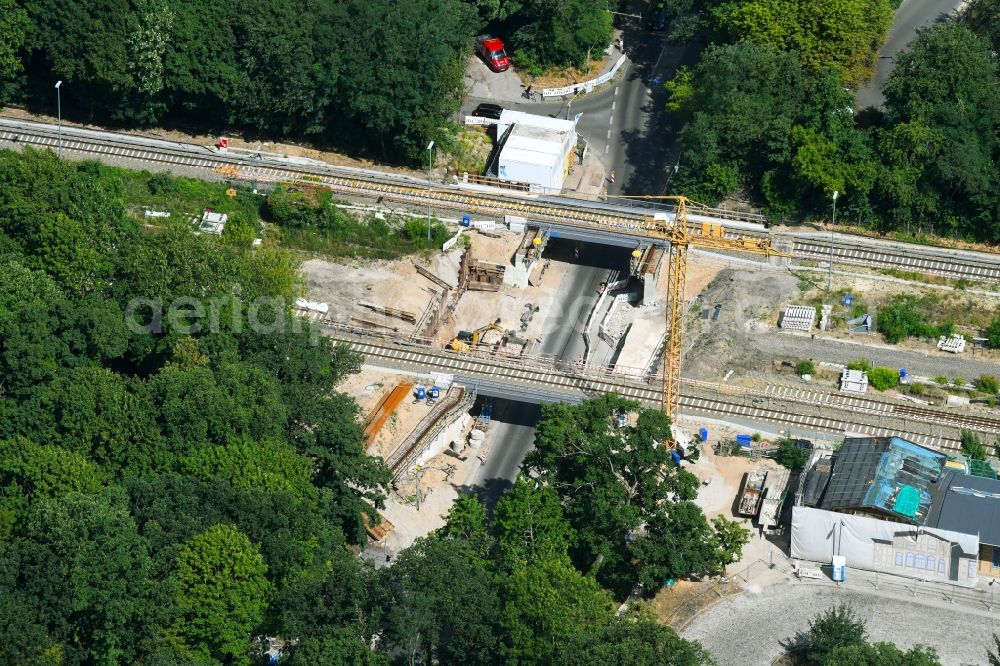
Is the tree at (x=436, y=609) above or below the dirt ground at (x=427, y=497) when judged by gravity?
below

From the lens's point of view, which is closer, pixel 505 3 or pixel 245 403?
pixel 245 403

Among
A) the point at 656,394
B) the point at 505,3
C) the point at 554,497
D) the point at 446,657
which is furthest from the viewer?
the point at 505,3

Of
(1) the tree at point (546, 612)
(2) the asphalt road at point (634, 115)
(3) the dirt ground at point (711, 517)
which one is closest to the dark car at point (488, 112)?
(2) the asphalt road at point (634, 115)

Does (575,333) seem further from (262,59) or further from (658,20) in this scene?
(658,20)

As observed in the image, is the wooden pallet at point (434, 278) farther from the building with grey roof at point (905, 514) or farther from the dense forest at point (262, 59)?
the building with grey roof at point (905, 514)

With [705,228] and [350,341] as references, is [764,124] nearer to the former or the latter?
[705,228]

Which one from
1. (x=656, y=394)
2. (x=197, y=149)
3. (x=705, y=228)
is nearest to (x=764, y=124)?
(x=705, y=228)
